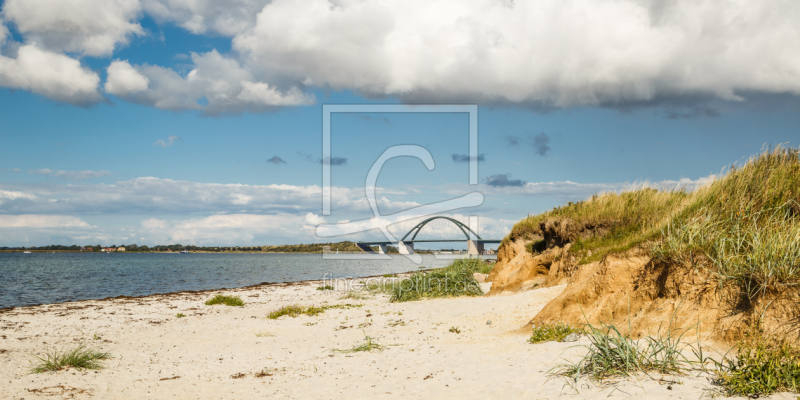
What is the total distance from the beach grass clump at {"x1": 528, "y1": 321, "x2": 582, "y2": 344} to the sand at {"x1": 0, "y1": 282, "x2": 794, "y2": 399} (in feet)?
0.90

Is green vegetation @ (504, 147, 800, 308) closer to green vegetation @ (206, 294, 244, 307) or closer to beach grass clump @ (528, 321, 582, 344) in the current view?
beach grass clump @ (528, 321, 582, 344)

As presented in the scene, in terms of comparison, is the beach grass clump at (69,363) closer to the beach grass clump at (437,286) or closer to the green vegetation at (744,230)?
the green vegetation at (744,230)

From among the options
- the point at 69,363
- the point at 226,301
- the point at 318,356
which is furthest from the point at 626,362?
the point at 226,301

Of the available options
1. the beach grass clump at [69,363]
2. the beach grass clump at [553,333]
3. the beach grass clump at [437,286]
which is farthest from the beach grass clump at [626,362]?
the beach grass clump at [437,286]

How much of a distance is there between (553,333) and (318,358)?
216 inches

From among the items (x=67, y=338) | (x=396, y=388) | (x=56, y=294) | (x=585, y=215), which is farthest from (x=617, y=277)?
(x=56, y=294)

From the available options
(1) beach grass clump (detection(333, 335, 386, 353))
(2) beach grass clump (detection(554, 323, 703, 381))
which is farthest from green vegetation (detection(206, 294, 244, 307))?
(2) beach grass clump (detection(554, 323, 703, 381))

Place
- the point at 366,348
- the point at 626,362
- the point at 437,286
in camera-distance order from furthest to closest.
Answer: the point at 437,286 → the point at 366,348 → the point at 626,362

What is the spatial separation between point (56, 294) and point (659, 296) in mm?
39034

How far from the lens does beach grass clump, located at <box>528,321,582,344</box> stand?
9.68 m

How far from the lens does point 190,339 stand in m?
14.9

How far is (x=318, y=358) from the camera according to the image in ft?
35.9

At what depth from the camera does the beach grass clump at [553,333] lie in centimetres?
968

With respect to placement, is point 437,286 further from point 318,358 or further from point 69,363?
point 69,363
